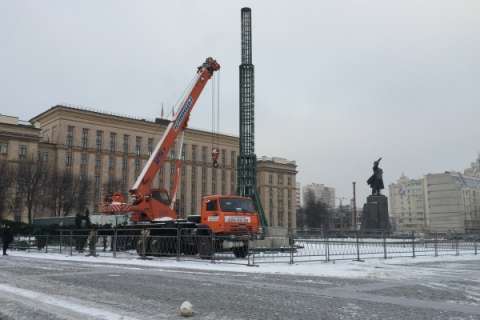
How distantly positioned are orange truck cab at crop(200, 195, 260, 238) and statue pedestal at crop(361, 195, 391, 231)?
2592 centimetres

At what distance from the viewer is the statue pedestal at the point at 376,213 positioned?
147ft

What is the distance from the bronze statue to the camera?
158ft

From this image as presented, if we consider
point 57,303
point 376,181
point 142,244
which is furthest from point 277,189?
point 57,303

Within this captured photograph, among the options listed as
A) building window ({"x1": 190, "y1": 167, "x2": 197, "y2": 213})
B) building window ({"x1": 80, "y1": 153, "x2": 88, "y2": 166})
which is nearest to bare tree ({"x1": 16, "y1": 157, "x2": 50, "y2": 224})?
building window ({"x1": 80, "y1": 153, "x2": 88, "y2": 166})

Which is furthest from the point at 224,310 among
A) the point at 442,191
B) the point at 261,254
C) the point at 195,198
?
the point at 442,191

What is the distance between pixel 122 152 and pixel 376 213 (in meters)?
61.2

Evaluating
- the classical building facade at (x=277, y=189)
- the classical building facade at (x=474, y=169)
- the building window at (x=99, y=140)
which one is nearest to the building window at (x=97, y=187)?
the building window at (x=99, y=140)

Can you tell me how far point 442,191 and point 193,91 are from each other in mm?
119054

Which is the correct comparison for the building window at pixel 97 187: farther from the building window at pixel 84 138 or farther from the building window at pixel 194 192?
the building window at pixel 194 192

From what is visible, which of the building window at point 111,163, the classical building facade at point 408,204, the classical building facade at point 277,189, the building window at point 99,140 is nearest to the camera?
the building window at point 99,140

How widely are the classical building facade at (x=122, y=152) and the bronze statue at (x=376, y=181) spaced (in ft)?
138

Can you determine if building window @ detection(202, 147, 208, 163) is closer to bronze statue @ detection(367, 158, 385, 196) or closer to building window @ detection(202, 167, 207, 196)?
building window @ detection(202, 167, 207, 196)

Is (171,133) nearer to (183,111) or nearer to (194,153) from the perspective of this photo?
(183,111)

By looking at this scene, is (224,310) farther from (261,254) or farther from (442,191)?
(442,191)
